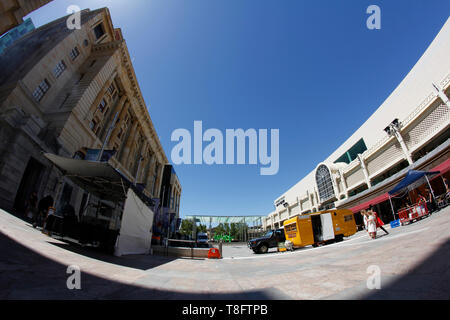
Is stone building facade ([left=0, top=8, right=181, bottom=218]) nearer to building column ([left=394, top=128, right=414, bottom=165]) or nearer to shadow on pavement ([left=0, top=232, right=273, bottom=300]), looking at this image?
shadow on pavement ([left=0, top=232, right=273, bottom=300])

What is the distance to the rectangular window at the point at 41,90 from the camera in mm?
16000

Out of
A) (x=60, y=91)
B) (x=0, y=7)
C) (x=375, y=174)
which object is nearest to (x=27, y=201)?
(x=0, y=7)

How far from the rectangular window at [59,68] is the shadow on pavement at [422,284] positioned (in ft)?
88.8

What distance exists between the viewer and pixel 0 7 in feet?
22.5

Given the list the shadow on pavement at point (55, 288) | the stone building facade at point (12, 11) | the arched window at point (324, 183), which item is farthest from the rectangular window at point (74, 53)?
the arched window at point (324, 183)

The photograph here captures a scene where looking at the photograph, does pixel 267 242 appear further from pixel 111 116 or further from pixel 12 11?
pixel 111 116

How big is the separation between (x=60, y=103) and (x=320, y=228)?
1029 inches

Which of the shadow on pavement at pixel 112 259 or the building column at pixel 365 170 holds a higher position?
the building column at pixel 365 170

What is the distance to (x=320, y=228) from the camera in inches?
521

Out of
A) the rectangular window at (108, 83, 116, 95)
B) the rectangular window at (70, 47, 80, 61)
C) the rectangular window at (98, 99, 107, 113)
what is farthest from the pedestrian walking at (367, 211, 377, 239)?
the rectangular window at (70, 47, 80, 61)

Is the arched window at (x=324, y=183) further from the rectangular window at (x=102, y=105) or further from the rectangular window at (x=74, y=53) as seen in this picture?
the rectangular window at (x=74, y=53)

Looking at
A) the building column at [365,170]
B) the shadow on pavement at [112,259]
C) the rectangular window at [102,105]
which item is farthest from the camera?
the building column at [365,170]

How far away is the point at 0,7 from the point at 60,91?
14150mm
